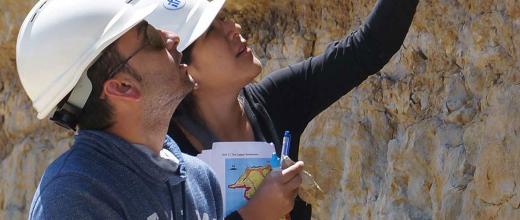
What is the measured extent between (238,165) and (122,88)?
1.88ft

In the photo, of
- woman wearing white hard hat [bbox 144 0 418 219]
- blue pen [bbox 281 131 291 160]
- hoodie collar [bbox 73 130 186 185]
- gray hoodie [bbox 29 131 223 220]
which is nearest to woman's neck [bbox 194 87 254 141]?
woman wearing white hard hat [bbox 144 0 418 219]

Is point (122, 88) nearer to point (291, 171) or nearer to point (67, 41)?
point (67, 41)

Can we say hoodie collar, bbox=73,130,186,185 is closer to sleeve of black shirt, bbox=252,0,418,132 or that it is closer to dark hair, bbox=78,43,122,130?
dark hair, bbox=78,43,122,130

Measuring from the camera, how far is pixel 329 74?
214cm

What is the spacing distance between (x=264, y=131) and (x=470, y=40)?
44.6 inches

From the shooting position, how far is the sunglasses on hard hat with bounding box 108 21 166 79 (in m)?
1.47

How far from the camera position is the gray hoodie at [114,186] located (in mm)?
1344

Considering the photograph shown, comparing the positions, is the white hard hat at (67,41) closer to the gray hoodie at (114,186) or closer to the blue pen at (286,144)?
the gray hoodie at (114,186)

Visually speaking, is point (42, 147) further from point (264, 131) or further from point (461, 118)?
point (264, 131)

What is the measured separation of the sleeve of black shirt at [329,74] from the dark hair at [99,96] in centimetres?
71

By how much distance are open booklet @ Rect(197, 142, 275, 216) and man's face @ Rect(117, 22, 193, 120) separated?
50 cm

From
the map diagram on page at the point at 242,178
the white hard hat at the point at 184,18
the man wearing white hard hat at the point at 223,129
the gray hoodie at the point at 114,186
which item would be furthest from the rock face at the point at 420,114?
the gray hoodie at the point at 114,186

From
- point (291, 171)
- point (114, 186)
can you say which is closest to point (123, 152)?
point (114, 186)

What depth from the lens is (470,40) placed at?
2.96 meters
